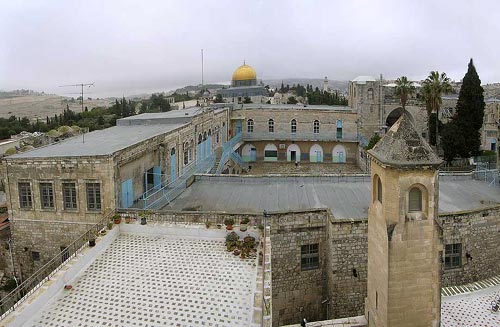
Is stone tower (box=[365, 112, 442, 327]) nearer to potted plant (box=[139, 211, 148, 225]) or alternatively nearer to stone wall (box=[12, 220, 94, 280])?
potted plant (box=[139, 211, 148, 225])

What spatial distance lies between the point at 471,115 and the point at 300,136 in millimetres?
15891

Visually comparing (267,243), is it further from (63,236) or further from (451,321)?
(63,236)

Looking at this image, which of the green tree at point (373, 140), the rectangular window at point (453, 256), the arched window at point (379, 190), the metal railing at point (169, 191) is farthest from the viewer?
the green tree at point (373, 140)

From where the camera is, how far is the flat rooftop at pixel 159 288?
876 centimetres

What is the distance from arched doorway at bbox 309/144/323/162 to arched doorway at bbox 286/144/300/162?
53.8 inches

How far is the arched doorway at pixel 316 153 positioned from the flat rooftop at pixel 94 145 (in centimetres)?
2463

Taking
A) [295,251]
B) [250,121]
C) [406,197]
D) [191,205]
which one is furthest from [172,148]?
[250,121]

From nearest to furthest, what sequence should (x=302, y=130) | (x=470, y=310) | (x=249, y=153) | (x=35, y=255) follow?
(x=470, y=310) < (x=35, y=255) < (x=302, y=130) < (x=249, y=153)

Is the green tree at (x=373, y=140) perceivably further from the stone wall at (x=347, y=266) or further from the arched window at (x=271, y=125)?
the stone wall at (x=347, y=266)

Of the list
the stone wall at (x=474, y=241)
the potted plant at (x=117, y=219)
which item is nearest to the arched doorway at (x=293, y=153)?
the stone wall at (x=474, y=241)

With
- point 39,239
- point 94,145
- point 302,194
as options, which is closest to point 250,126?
point 302,194

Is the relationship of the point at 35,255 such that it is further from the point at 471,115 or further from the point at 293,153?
the point at 471,115

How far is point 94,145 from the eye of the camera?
59.0 feet

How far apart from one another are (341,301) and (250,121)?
102 feet
